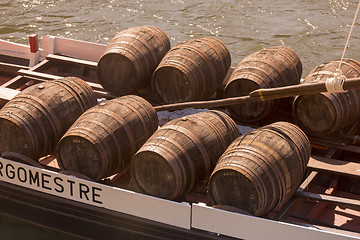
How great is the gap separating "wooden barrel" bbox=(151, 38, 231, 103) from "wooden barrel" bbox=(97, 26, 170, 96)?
1.36ft

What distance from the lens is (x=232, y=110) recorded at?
10.2m

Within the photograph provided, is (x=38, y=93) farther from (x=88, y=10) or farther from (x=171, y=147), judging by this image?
(x=88, y=10)

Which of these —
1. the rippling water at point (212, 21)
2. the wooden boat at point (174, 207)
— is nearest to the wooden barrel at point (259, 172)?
the wooden boat at point (174, 207)

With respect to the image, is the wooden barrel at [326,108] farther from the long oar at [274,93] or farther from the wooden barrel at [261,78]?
the long oar at [274,93]

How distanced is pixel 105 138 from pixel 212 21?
15057 mm

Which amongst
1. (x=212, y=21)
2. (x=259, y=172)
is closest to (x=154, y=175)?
(x=259, y=172)

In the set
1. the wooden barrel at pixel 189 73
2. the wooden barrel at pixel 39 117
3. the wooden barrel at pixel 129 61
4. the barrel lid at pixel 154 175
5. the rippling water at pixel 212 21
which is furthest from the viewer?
the rippling water at pixel 212 21

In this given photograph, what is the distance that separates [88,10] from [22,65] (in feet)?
35.6

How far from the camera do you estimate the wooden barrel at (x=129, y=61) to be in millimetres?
10578

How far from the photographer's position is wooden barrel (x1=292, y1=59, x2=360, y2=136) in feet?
30.5

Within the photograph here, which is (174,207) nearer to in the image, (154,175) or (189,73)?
(154,175)

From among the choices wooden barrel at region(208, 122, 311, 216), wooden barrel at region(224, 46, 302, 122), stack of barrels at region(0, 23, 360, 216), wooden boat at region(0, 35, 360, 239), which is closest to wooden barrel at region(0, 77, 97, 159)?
stack of barrels at region(0, 23, 360, 216)

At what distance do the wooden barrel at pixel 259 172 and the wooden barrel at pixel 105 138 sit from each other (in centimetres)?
145

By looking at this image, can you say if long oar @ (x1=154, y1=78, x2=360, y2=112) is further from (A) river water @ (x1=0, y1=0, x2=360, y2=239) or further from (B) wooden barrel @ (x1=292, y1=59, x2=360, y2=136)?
(A) river water @ (x1=0, y1=0, x2=360, y2=239)
